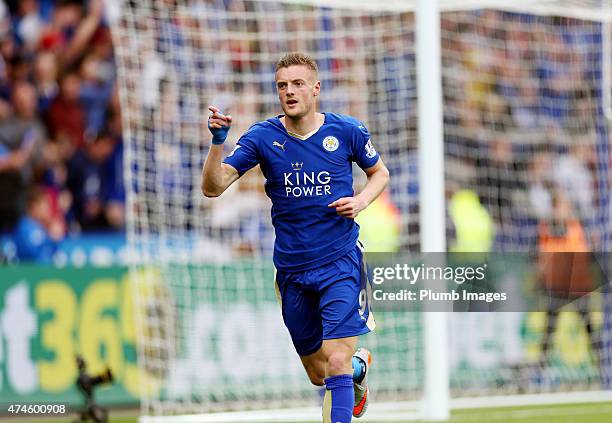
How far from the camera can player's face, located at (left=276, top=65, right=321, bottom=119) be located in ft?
23.4

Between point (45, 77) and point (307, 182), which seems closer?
point (307, 182)

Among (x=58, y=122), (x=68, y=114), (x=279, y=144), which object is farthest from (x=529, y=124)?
(x=279, y=144)

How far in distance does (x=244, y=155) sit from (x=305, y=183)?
15.6 inches

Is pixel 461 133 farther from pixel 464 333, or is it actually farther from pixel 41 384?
pixel 41 384

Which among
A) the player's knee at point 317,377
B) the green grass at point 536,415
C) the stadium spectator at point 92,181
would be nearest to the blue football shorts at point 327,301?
the player's knee at point 317,377

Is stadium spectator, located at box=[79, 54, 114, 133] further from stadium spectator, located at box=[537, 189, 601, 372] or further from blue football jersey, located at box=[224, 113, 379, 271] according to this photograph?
blue football jersey, located at box=[224, 113, 379, 271]

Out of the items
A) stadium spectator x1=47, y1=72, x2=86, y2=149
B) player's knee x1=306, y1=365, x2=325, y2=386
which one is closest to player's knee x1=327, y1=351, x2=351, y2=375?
player's knee x1=306, y1=365, x2=325, y2=386

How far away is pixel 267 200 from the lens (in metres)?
12.6

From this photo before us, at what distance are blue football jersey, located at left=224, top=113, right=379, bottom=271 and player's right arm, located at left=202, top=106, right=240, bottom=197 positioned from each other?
111 millimetres

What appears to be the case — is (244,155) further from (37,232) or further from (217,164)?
(37,232)

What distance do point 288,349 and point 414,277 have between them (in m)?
1.50

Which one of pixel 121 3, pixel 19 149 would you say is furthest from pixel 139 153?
pixel 19 149

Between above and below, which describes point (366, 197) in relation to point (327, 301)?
above

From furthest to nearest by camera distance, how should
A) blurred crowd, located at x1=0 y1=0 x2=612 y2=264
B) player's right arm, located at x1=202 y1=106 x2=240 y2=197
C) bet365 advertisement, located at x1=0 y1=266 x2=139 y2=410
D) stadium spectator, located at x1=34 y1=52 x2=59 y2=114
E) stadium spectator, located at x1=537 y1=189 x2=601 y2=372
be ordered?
stadium spectator, located at x1=34 y1=52 x2=59 y2=114 → stadium spectator, located at x1=537 y1=189 x2=601 y2=372 → blurred crowd, located at x1=0 y1=0 x2=612 y2=264 → bet365 advertisement, located at x1=0 y1=266 x2=139 y2=410 → player's right arm, located at x1=202 y1=106 x2=240 y2=197
